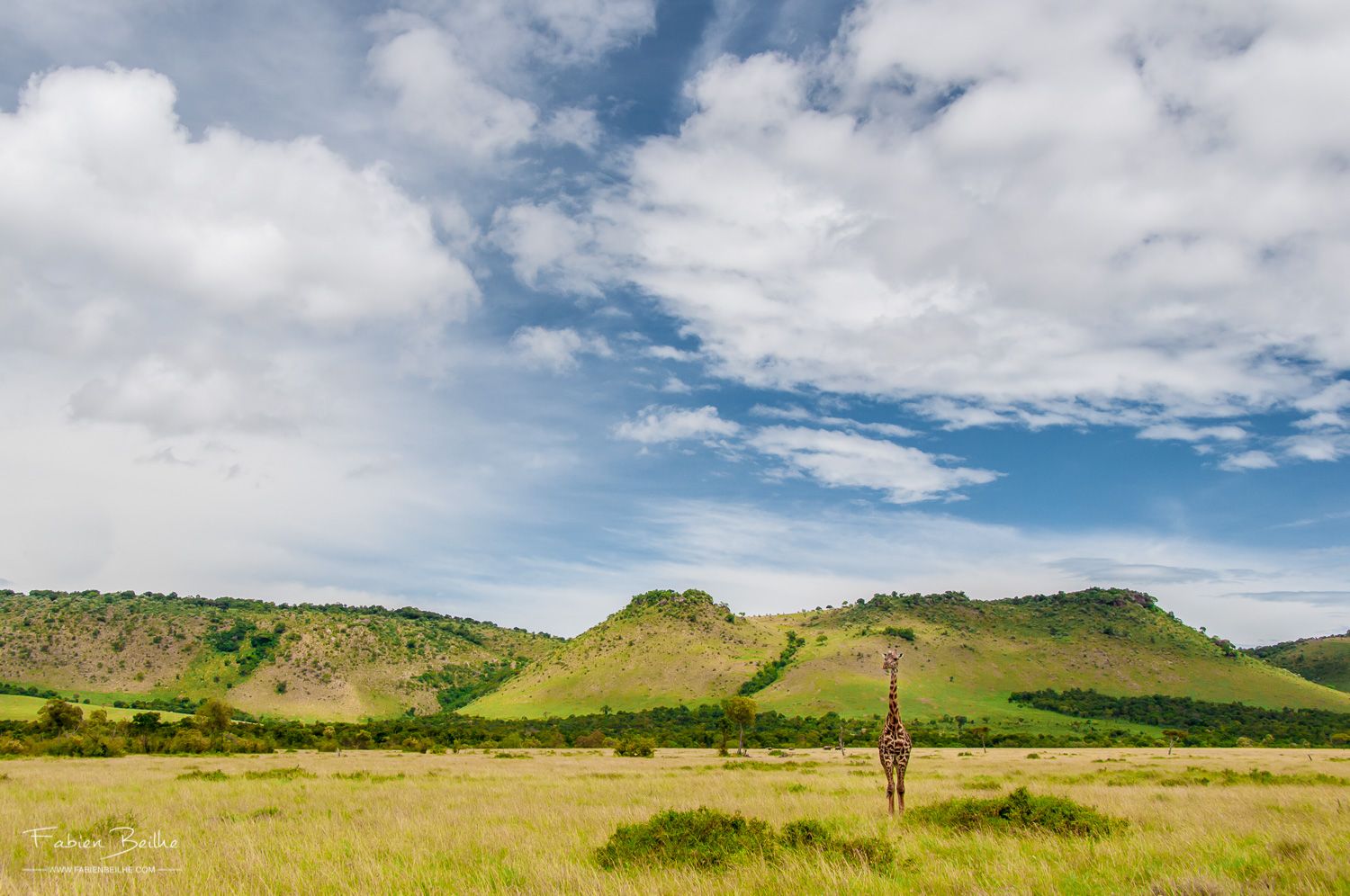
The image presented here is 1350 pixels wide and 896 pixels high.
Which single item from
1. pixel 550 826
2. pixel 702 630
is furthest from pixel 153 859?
pixel 702 630

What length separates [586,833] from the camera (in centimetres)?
1550

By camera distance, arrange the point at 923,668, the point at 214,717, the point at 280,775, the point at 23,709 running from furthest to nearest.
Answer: the point at 923,668 → the point at 23,709 → the point at 214,717 → the point at 280,775

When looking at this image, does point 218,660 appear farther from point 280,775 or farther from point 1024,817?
point 1024,817

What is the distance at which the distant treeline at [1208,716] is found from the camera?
96875 mm

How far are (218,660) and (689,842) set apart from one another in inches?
7804

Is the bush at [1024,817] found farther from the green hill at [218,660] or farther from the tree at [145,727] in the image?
the green hill at [218,660]

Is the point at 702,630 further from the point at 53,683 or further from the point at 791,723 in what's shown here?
the point at 53,683

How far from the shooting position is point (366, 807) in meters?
20.7

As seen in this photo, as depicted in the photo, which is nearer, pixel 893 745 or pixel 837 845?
pixel 837 845

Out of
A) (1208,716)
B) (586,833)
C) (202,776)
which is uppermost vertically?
(586,833)

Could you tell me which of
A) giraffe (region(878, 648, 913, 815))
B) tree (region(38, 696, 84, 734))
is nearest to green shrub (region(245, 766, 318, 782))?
giraffe (region(878, 648, 913, 815))

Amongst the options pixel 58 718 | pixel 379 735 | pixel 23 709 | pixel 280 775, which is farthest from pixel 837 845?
pixel 23 709

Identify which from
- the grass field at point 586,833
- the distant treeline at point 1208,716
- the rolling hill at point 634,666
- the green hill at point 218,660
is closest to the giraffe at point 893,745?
the grass field at point 586,833

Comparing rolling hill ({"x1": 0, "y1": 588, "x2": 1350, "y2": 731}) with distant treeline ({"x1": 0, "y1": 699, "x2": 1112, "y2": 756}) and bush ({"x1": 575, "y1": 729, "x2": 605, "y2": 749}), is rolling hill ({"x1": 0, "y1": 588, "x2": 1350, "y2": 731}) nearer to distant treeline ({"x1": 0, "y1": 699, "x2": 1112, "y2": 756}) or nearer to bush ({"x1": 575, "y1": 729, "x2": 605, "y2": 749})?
distant treeline ({"x1": 0, "y1": 699, "x2": 1112, "y2": 756})
